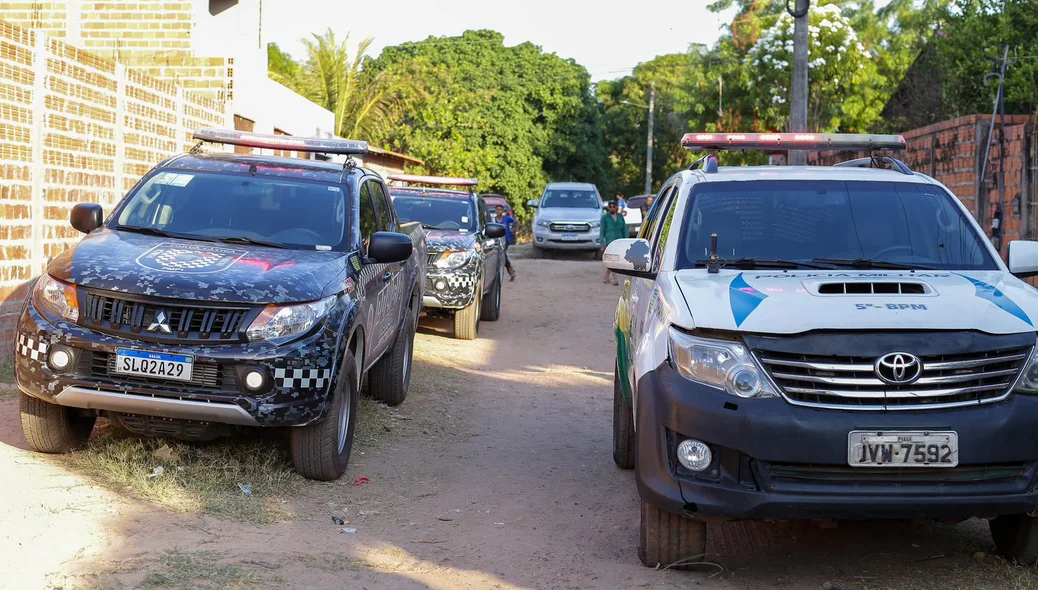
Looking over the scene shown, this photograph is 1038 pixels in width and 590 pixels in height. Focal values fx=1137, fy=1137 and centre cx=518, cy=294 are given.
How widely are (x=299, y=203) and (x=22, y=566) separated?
10.6 feet

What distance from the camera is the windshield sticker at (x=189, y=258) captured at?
20.1 ft

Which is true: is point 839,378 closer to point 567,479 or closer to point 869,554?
point 869,554

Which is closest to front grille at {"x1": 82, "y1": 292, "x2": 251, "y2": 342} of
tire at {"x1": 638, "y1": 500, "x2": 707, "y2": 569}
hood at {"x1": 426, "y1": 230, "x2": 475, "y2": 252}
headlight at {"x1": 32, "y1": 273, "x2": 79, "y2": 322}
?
headlight at {"x1": 32, "y1": 273, "x2": 79, "y2": 322}

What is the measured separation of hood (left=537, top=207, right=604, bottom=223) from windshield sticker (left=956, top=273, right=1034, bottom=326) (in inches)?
942

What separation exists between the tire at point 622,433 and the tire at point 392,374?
7.45 ft

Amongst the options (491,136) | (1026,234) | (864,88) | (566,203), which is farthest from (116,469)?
(491,136)

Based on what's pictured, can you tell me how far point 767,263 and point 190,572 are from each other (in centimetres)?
297

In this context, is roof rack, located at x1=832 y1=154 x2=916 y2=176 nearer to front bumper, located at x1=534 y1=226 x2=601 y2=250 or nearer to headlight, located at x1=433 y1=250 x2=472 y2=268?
headlight, located at x1=433 y1=250 x2=472 y2=268

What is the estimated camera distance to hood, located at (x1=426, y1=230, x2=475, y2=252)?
13500mm

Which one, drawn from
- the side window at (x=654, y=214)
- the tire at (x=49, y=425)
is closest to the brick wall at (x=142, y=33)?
the side window at (x=654, y=214)

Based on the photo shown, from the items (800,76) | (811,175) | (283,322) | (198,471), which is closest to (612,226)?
(800,76)

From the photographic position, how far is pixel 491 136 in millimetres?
44344

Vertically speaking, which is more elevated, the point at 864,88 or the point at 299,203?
the point at 864,88

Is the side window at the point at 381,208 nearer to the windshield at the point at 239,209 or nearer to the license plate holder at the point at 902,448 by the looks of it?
the windshield at the point at 239,209
